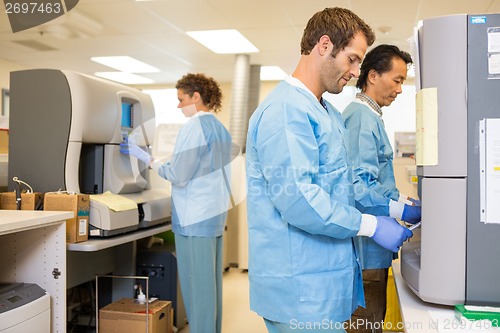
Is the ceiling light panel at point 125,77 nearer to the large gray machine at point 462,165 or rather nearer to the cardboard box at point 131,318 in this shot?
the cardboard box at point 131,318

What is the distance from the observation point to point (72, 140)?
2055mm

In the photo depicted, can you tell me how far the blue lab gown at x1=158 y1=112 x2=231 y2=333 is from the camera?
2311 mm

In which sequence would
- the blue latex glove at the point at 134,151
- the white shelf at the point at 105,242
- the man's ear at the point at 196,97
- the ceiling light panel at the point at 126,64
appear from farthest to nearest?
1. the ceiling light panel at the point at 126,64
2. the man's ear at the point at 196,97
3. the blue latex glove at the point at 134,151
4. the white shelf at the point at 105,242

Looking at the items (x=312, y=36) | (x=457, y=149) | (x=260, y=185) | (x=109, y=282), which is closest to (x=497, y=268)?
(x=457, y=149)

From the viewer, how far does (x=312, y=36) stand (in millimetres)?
1201

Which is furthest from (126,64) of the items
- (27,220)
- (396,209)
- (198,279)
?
(396,209)

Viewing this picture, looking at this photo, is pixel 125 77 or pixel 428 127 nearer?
pixel 428 127

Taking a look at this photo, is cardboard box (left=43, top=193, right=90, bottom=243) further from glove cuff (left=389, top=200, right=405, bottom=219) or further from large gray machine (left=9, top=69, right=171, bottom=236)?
glove cuff (left=389, top=200, right=405, bottom=219)

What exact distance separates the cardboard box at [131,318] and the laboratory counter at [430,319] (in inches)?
57.1

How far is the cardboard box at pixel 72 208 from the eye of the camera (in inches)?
75.1

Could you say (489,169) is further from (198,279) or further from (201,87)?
(201,87)

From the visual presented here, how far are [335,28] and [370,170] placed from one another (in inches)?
23.2

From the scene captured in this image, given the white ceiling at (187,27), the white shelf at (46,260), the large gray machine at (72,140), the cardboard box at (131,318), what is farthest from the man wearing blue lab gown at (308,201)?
the white ceiling at (187,27)

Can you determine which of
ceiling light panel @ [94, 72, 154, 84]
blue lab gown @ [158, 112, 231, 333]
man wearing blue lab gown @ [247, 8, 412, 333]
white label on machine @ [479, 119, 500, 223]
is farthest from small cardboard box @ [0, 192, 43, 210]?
ceiling light panel @ [94, 72, 154, 84]
